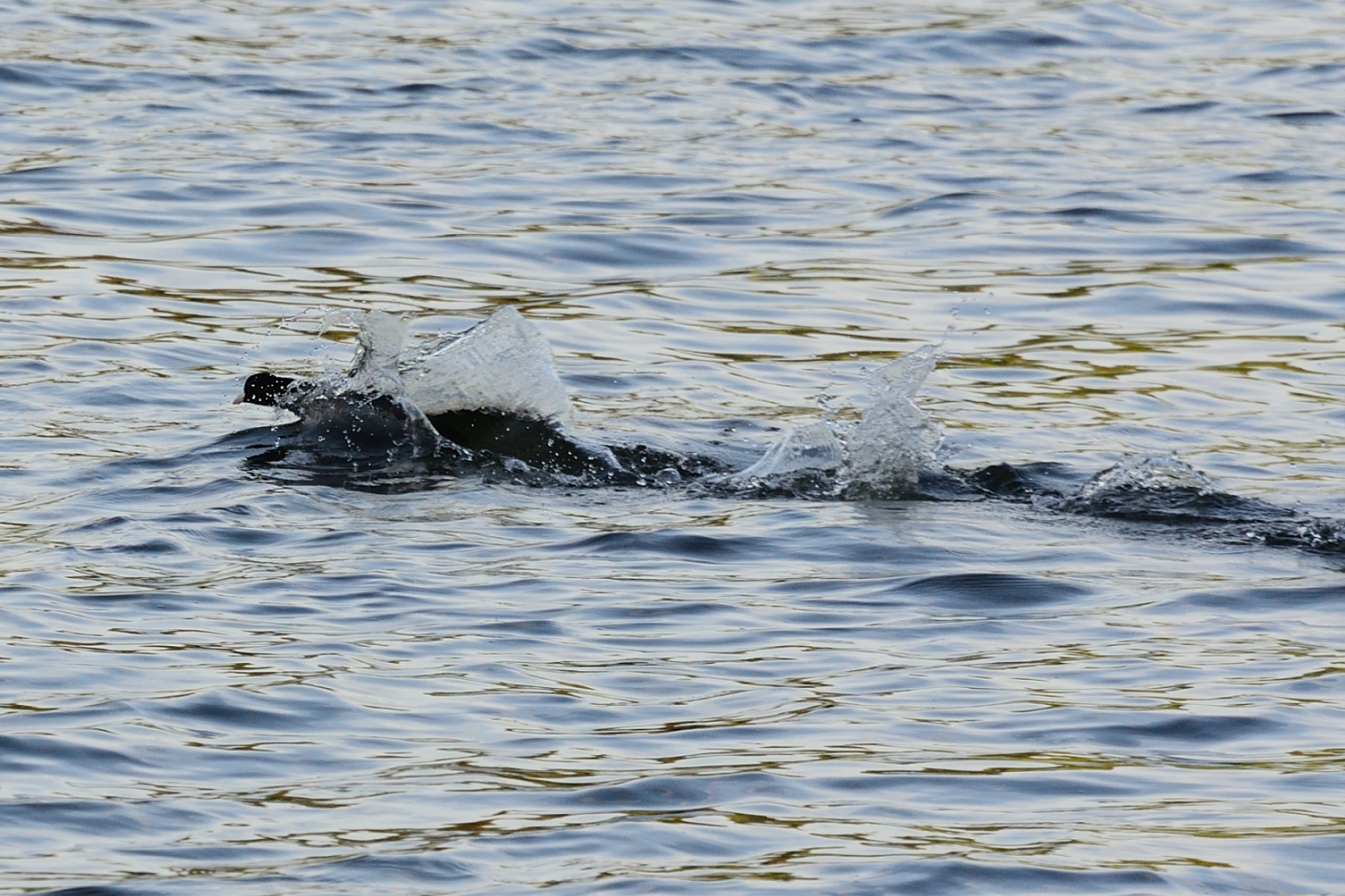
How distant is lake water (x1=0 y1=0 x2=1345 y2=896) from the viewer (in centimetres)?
463

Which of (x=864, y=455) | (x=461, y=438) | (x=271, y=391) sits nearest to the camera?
(x=864, y=455)

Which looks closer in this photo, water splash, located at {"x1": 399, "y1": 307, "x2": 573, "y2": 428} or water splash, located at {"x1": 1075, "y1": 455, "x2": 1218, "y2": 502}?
water splash, located at {"x1": 1075, "y1": 455, "x2": 1218, "y2": 502}

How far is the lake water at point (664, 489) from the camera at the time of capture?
182 inches

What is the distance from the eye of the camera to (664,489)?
25.3 ft

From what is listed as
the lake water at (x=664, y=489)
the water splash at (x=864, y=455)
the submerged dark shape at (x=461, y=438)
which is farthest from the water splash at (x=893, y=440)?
the submerged dark shape at (x=461, y=438)

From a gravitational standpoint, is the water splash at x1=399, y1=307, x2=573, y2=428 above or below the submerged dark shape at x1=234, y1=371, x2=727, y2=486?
above

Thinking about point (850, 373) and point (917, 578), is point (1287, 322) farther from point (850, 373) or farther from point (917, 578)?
point (917, 578)

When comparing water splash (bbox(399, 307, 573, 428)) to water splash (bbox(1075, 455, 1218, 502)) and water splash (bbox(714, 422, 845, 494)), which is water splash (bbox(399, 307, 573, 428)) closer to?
water splash (bbox(714, 422, 845, 494))

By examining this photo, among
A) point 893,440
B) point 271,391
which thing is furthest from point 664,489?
point 271,391

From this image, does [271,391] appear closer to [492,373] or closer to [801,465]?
[492,373]

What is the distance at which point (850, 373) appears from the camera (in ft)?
31.4

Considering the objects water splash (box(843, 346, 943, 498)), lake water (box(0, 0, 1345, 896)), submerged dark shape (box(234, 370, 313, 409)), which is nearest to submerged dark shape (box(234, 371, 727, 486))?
submerged dark shape (box(234, 370, 313, 409))

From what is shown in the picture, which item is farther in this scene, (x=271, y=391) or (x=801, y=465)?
(x=271, y=391)

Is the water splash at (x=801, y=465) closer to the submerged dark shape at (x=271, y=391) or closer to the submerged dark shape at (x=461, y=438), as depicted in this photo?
the submerged dark shape at (x=461, y=438)
